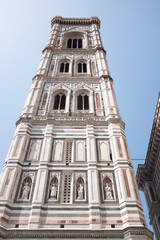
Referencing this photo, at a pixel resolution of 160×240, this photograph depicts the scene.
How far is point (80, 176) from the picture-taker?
9805mm

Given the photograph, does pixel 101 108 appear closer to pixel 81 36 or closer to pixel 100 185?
pixel 100 185

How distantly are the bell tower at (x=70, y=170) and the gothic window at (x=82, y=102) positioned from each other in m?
0.09

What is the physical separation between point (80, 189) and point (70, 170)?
3.65ft

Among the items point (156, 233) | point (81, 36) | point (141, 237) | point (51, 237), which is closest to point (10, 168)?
point (51, 237)

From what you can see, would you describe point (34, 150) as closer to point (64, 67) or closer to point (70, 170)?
point (70, 170)

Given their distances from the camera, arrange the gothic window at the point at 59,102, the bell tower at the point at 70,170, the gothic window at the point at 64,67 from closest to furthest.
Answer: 1. the bell tower at the point at 70,170
2. the gothic window at the point at 59,102
3. the gothic window at the point at 64,67

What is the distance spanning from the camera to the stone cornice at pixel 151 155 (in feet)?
47.0

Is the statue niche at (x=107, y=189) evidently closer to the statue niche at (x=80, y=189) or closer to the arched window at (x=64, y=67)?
the statue niche at (x=80, y=189)

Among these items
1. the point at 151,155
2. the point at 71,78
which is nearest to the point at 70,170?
the point at 151,155

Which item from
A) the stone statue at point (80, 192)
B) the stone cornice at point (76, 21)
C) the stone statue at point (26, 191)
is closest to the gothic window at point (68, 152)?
the stone statue at point (80, 192)

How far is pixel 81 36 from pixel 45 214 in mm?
23050

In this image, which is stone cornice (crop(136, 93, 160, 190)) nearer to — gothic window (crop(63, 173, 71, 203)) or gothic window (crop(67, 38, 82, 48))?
gothic window (crop(63, 173, 71, 203))

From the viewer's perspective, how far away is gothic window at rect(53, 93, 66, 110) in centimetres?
1493

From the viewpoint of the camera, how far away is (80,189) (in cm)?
921
